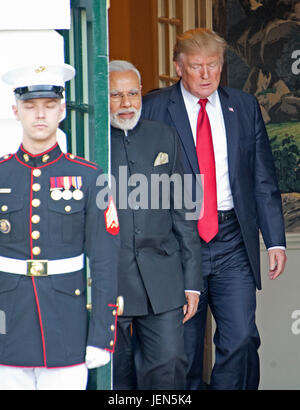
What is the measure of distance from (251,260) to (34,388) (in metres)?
1.53

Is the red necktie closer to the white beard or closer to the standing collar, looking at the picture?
the white beard

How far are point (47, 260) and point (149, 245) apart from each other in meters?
0.86

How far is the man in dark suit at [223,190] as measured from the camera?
4.64m

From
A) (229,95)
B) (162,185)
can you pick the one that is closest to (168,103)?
(229,95)

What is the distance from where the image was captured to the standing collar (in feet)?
11.5

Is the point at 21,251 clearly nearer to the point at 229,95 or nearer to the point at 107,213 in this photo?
the point at 107,213

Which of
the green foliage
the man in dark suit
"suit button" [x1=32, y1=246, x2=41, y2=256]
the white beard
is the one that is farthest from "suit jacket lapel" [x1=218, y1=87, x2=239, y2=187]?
the green foliage

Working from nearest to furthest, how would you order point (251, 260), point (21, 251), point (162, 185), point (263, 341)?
1. point (21, 251)
2. point (162, 185)
3. point (251, 260)
4. point (263, 341)

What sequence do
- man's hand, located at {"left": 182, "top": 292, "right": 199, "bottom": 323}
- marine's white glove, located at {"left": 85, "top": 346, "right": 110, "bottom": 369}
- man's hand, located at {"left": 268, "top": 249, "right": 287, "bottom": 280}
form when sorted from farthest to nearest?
man's hand, located at {"left": 268, "top": 249, "right": 287, "bottom": 280} → man's hand, located at {"left": 182, "top": 292, "right": 199, "bottom": 323} → marine's white glove, located at {"left": 85, "top": 346, "right": 110, "bottom": 369}

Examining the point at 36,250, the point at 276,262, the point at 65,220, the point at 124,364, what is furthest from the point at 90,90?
the point at 276,262

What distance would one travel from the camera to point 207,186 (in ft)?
15.2

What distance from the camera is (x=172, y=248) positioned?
4.30 metres

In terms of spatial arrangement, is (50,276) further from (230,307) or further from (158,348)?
(230,307)

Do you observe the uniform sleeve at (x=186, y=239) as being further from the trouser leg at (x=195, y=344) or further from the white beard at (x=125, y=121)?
the trouser leg at (x=195, y=344)
